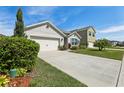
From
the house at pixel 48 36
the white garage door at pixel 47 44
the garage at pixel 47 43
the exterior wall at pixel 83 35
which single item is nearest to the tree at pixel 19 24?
the house at pixel 48 36

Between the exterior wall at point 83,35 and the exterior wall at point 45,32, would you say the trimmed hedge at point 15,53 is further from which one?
the exterior wall at point 83,35

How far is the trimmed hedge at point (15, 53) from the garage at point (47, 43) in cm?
1338

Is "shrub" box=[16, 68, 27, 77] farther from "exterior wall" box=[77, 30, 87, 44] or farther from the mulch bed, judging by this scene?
"exterior wall" box=[77, 30, 87, 44]

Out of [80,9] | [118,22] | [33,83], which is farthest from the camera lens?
[118,22]

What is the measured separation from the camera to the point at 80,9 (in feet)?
63.2

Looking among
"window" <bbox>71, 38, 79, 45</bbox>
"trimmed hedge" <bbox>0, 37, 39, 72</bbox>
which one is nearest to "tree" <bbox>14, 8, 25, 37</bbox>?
"trimmed hedge" <bbox>0, 37, 39, 72</bbox>

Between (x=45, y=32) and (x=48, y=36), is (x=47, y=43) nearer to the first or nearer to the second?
(x=48, y=36)

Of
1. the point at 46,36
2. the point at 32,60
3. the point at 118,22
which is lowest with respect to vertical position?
the point at 32,60

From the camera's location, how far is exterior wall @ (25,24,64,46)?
69.7ft

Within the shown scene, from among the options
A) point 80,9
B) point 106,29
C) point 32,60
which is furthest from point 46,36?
point 32,60

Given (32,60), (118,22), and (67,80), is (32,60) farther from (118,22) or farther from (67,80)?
(118,22)

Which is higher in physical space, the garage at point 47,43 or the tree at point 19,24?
the tree at point 19,24

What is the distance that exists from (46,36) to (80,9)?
5910mm

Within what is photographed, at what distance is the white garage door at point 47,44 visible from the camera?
20.9 metres
